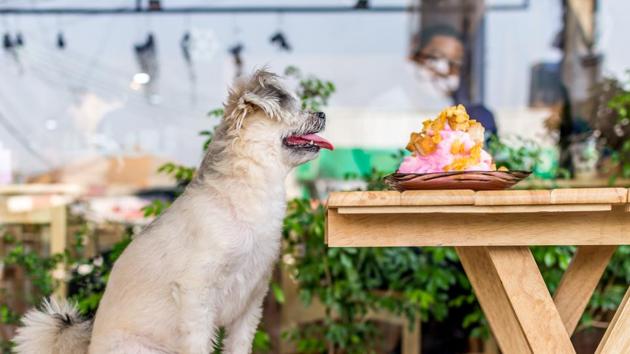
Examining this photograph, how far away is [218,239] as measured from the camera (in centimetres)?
194

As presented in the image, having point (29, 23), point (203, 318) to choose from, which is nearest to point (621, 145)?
point (203, 318)

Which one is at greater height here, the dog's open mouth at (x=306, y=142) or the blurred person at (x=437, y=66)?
the blurred person at (x=437, y=66)

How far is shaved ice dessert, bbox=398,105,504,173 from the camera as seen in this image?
6.20 ft

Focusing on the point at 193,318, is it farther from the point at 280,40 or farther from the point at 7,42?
the point at 280,40

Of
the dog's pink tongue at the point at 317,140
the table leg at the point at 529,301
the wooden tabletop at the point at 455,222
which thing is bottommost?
the table leg at the point at 529,301

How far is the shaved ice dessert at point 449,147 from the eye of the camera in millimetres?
1890

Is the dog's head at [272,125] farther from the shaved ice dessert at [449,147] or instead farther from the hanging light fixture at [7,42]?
the hanging light fixture at [7,42]

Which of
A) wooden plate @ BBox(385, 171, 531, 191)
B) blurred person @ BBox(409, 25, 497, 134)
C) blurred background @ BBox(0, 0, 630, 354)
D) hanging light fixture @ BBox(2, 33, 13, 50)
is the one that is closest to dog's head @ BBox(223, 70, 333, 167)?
wooden plate @ BBox(385, 171, 531, 191)

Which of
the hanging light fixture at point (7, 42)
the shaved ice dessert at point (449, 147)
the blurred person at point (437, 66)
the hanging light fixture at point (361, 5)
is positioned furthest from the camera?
the blurred person at point (437, 66)

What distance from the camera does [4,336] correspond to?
3492mm

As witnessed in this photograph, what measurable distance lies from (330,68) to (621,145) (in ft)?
6.85

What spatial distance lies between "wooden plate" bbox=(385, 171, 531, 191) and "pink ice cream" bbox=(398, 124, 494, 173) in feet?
0.31

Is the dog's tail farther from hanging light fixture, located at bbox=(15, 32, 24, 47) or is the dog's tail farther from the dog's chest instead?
hanging light fixture, located at bbox=(15, 32, 24, 47)

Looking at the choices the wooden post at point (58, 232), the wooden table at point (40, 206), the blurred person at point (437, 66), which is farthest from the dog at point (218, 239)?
the blurred person at point (437, 66)
